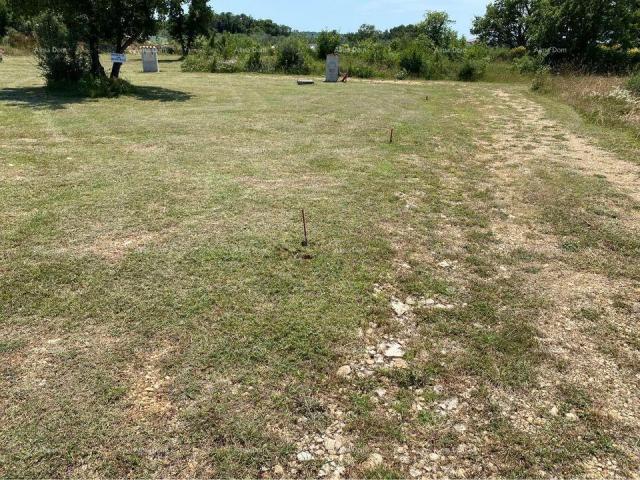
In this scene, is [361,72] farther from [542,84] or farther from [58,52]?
[58,52]

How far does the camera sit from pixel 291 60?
27875 millimetres

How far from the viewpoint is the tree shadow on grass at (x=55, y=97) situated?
11859mm

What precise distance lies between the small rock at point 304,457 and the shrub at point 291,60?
92.5 feet

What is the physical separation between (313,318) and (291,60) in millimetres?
27536

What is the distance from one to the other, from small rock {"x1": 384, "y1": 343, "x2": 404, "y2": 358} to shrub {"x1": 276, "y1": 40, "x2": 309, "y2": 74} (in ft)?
89.6

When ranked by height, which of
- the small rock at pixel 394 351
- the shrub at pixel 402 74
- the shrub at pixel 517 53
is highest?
the shrub at pixel 517 53

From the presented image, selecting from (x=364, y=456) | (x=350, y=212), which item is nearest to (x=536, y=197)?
(x=350, y=212)

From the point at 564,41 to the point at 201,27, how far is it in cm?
3253

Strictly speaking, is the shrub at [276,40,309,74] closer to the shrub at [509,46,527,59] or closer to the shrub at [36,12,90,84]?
the shrub at [509,46,527,59]

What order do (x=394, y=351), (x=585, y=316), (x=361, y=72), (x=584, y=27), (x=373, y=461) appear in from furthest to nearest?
(x=361, y=72) < (x=584, y=27) < (x=585, y=316) < (x=394, y=351) < (x=373, y=461)

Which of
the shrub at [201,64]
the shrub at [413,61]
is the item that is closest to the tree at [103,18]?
the shrub at [201,64]

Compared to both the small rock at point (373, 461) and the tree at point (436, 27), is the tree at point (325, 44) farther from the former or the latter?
the small rock at point (373, 461)

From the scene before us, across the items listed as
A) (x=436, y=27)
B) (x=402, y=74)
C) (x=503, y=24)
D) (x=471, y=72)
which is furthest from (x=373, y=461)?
(x=503, y=24)

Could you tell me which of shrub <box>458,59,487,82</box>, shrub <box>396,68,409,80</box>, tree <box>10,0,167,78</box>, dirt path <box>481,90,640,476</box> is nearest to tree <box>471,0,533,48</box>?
shrub <box>458,59,487,82</box>
